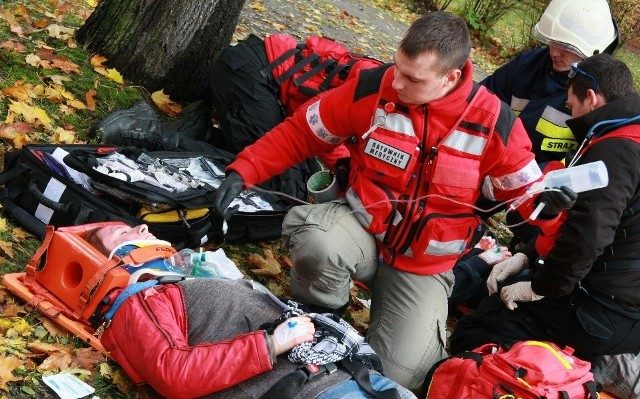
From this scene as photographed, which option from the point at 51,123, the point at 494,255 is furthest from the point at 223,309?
the point at 494,255

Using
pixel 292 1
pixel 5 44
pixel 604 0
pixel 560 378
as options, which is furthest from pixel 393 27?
pixel 560 378

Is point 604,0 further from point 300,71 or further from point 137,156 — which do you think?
point 137,156

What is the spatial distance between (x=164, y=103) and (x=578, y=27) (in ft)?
9.23

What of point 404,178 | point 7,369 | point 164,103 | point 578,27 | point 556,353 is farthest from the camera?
point 164,103

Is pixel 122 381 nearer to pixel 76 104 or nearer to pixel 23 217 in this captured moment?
pixel 23 217

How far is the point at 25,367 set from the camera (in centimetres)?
286

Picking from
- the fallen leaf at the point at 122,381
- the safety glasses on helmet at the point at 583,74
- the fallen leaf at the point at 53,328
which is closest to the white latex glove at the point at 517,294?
the safety glasses on helmet at the point at 583,74

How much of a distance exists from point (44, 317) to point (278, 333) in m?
1.07

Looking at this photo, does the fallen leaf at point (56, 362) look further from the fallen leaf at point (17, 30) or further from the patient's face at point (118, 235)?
the fallen leaf at point (17, 30)

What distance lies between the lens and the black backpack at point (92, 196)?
12.2 ft

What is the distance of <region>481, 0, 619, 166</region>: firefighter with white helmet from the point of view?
4.72 meters

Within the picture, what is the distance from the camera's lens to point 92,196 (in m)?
3.73

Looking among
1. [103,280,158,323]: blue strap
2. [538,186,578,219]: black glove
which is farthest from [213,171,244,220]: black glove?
[538,186,578,219]: black glove

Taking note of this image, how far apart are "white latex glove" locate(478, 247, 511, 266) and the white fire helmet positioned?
1342mm
